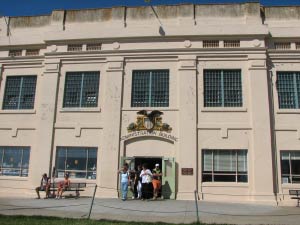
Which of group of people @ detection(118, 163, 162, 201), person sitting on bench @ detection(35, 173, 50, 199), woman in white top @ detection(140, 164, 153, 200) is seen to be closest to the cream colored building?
group of people @ detection(118, 163, 162, 201)

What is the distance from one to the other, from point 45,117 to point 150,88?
583 cm

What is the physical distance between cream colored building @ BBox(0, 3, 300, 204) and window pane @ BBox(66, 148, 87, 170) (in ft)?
0.19

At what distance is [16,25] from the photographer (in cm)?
2225

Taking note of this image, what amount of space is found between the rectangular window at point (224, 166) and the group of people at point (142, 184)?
8.08 feet

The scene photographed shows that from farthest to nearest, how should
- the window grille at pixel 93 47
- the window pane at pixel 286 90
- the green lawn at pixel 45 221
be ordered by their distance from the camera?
1. the window grille at pixel 93 47
2. the window pane at pixel 286 90
3. the green lawn at pixel 45 221

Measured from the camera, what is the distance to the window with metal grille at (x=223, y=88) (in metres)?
18.8

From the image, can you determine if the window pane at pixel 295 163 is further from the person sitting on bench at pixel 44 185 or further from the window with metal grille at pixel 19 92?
the window with metal grille at pixel 19 92

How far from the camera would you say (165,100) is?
62.8ft

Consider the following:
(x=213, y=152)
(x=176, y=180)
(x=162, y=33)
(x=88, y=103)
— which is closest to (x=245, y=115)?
(x=213, y=152)

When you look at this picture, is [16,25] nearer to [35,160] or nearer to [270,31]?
[35,160]

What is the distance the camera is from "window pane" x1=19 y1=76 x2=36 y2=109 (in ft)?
67.6

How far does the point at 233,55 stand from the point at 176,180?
7.10 metres

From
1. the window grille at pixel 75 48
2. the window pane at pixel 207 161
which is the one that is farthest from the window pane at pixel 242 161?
the window grille at pixel 75 48

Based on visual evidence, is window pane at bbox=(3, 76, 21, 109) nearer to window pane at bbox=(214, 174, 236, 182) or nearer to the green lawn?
the green lawn
